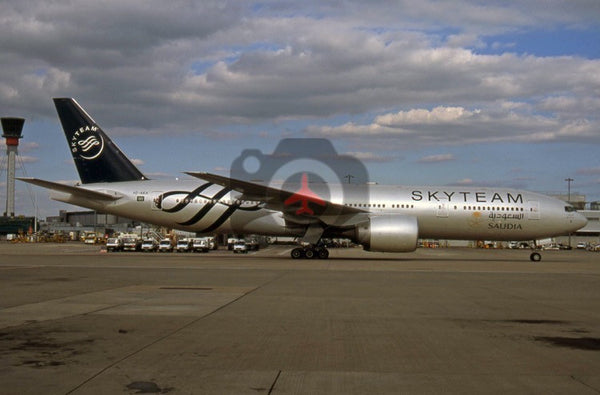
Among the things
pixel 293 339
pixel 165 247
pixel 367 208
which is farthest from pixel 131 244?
pixel 293 339

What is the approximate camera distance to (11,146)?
133 meters

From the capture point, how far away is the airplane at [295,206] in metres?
27.3

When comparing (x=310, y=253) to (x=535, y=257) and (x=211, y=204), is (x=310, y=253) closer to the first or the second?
(x=211, y=204)

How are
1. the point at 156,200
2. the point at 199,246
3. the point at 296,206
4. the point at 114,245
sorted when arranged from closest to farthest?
1. the point at 296,206
2. the point at 156,200
3. the point at 114,245
4. the point at 199,246

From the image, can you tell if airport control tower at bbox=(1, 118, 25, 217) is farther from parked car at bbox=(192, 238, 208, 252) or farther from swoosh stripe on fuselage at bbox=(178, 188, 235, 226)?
swoosh stripe on fuselage at bbox=(178, 188, 235, 226)

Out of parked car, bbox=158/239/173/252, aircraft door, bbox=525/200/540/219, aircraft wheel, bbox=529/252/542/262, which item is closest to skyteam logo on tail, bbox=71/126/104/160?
parked car, bbox=158/239/173/252

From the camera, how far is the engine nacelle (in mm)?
25438

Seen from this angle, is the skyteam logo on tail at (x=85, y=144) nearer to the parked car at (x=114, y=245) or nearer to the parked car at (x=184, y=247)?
the parked car at (x=114, y=245)

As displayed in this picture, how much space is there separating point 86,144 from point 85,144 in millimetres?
49

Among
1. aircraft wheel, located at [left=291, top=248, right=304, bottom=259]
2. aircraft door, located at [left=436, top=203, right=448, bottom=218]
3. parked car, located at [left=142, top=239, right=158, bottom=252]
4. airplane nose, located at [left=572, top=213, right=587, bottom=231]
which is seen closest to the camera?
aircraft wheel, located at [left=291, top=248, right=304, bottom=259]

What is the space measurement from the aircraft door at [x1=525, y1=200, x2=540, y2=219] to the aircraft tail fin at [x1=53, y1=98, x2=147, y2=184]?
20.5m

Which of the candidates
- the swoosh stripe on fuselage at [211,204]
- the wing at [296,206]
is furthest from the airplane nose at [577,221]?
the swoosh stripe on fuselage at [211,204]

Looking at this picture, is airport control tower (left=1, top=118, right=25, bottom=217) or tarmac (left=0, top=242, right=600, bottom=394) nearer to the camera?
tarmac (left=0, top=242, right=600, bottom=394)

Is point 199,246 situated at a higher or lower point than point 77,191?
lower
